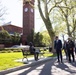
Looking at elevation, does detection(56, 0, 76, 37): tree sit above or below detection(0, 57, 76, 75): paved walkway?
above

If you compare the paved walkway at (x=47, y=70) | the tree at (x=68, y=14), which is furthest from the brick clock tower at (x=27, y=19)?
the paved walkway at (x=47, y=70)

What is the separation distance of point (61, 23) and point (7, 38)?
3395 cm

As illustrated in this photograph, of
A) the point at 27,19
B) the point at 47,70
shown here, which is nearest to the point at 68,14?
the point at 47,70

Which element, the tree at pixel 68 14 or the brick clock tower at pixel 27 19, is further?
the brick clock tower at pixel 27 19

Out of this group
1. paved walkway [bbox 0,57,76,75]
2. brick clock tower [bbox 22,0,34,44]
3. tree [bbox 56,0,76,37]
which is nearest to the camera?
paved walkway [bbox 0,57,76,75]

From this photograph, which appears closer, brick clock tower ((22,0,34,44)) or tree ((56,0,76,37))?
tree ((56,0,76,37))

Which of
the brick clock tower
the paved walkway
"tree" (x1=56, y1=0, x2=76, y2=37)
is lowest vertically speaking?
the paved walkway

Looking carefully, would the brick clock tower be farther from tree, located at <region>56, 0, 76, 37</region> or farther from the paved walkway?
the paved walkway

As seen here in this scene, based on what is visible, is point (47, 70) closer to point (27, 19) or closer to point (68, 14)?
point (68, 14)

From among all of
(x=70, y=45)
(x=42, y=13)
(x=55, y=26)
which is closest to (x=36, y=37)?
(x=55, y=26)

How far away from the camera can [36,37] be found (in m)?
88.8

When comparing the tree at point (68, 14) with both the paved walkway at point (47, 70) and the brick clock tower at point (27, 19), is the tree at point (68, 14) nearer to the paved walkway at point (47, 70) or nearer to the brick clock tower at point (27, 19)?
the paved walkway at point (47, 70)

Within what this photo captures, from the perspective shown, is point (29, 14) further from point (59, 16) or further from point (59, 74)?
point (59, 74)

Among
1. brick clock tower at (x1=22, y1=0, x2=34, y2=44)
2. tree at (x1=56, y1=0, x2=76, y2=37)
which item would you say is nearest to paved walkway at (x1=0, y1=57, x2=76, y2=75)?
tree at (x1=56, y1=0, x2=76, y2=37)
